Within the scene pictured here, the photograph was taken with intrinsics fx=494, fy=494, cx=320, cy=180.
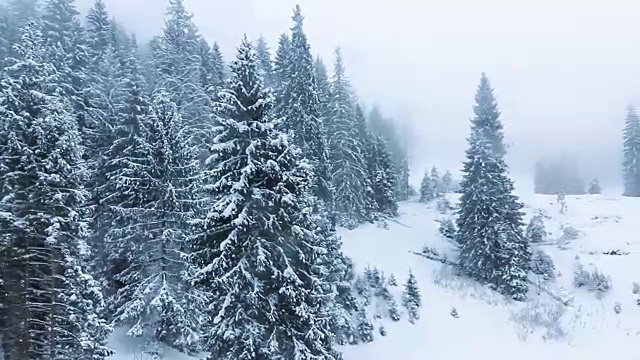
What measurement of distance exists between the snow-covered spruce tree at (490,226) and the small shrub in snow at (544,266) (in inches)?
86.6

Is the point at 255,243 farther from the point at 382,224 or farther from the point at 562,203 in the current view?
the point at 562,203

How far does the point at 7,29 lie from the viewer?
36.2m

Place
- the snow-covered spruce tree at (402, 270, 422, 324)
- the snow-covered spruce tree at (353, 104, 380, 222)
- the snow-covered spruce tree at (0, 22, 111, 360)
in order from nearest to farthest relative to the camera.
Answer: the snow-covered spruce tree at (0, 22, 111, 360) < the snow-covered spruce tree at (402, 270, 422, 324) < the snow-covered spruce tree at (353, 104, 380, 222)

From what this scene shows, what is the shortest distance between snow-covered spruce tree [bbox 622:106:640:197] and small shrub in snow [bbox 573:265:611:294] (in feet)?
108

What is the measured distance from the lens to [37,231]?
49.7ft

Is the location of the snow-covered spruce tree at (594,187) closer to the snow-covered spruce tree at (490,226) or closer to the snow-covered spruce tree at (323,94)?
the snow-covered spruce tree at (490,226)

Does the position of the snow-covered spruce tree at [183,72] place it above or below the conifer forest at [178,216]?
above

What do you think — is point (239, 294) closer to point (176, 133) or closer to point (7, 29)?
point (176, 133)

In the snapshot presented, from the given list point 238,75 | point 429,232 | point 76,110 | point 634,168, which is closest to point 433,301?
point 429,232

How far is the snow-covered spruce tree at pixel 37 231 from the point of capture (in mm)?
14820

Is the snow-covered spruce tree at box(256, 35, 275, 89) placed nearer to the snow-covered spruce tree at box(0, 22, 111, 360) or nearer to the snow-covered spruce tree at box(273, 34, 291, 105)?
the snow-covered spruce tree at box(273, 34, 291, 105)

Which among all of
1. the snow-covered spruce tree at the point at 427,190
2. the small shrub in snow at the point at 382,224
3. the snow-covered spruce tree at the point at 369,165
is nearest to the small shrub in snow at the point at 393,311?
the small shrub in snow at the point at 382,224

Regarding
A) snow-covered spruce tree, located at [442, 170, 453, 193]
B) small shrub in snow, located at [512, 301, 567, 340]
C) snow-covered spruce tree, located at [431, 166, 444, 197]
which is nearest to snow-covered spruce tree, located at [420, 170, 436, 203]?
snow-covered spruce tree, located at [431, 166, 444, 197]

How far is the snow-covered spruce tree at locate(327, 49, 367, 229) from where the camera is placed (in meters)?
44.7
